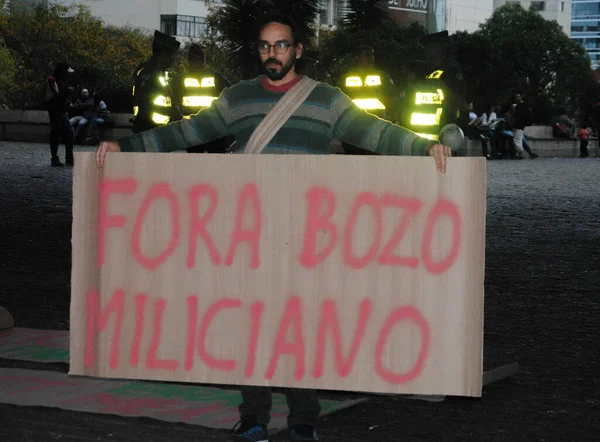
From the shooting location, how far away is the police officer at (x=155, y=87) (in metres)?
16.0

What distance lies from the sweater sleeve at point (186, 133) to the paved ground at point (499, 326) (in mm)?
1119

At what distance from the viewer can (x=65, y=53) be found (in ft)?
194

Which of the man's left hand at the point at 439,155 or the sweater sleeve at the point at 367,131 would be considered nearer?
the man's left hand at the point at 439,155

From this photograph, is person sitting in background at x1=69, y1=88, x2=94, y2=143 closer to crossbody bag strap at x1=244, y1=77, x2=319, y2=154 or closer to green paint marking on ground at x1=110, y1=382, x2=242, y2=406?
green paint marking on ground at x1=110, y1=382, x2=242, y2=406

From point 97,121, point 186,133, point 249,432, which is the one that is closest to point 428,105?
point 186,133

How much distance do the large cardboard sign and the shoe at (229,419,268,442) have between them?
244 millimetres

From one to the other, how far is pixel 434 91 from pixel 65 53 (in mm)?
43511

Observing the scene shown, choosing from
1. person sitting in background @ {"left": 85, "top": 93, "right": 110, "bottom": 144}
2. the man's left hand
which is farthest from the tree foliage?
the man's left hand

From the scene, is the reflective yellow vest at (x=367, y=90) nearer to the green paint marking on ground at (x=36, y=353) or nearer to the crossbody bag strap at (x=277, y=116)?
the green paint marking on ground at (x=36, y=353)

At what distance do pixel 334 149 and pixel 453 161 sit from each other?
92.5ft

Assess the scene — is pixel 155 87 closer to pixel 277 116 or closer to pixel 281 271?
pixel 277 116

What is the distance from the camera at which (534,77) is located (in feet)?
248

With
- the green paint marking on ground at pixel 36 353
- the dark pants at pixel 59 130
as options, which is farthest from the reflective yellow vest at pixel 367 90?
the green paint marking on ground at pixel 36 353

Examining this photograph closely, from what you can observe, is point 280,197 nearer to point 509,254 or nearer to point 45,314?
point 45,314
